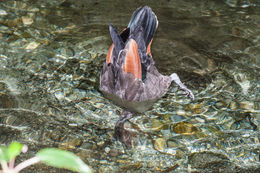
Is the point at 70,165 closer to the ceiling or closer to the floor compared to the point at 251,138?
closer to the ceiling

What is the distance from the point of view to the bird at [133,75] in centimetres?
434

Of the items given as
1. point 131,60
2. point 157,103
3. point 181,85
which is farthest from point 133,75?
point 181,85

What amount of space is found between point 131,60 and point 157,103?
0.82m

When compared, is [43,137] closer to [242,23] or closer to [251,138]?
[251,138]

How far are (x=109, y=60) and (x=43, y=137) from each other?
57.8 inches

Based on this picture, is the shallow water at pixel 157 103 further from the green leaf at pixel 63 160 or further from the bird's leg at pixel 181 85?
the green leaf at pixel 63 160

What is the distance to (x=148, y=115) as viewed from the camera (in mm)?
4465

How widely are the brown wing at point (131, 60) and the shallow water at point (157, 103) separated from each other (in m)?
0.62

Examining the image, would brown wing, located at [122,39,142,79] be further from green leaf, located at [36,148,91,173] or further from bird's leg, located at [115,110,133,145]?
green leaf, located at [36,148,91,173]

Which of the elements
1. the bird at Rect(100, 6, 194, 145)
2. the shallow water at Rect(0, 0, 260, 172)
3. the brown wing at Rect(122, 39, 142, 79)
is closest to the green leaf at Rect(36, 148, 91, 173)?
the shallow water at Rect(0, 0, 260, 172)

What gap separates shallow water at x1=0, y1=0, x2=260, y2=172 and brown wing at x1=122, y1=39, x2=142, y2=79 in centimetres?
62

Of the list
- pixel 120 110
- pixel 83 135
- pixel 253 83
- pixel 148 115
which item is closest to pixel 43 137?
pixel 83 135

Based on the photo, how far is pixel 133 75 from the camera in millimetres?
4438

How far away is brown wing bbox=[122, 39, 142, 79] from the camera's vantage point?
426cm
